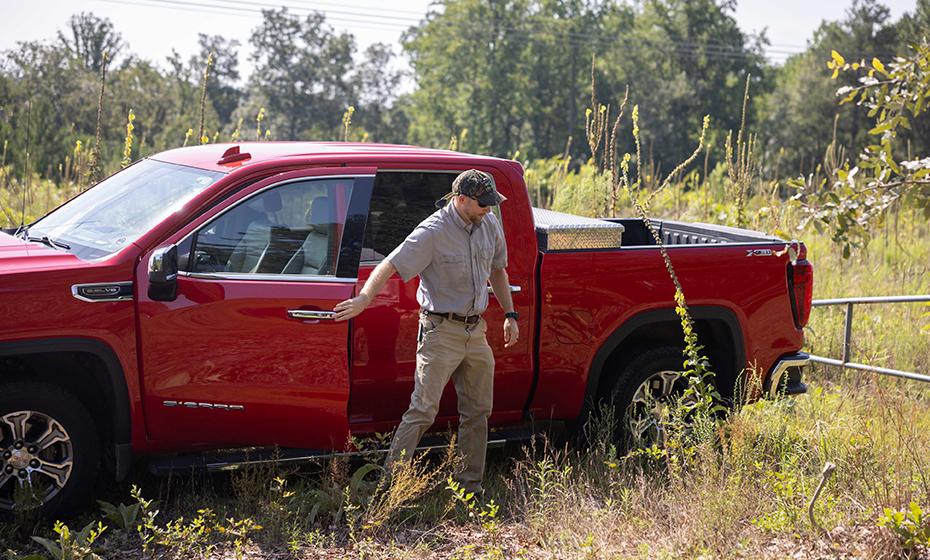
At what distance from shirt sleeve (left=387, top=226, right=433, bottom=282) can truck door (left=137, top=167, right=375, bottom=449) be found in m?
0.27

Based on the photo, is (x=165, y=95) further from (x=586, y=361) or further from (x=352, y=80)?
(x=586, y=361)

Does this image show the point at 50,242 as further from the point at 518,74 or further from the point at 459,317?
the point at 518,74

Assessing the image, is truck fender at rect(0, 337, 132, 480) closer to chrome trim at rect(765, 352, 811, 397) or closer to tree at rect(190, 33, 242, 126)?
chrome trim at rect(765, 352, 811, 397)

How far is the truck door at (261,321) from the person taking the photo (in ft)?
16.5

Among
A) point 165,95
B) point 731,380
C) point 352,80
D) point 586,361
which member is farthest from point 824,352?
point 352,80

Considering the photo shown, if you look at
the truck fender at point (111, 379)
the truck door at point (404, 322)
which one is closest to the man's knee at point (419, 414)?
the truck door at point (404, 322)

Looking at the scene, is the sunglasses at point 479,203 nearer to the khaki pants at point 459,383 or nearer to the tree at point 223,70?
the khaki pants at point 459,383

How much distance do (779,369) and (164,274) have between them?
3765 millimetres

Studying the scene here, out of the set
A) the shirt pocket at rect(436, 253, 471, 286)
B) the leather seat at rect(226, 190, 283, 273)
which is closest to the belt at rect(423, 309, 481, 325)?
the shirt pocket at rect(436, 253, 471, 286)

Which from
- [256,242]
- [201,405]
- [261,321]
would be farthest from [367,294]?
[201,405]

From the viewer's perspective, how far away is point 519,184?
6023mm

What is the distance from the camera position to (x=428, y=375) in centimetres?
541

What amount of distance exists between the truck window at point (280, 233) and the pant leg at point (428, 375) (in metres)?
0.61

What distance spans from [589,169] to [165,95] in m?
37.3
